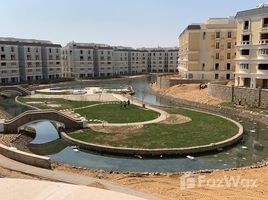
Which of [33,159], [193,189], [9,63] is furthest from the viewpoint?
[9,63]

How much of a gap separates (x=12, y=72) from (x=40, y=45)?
13.4m

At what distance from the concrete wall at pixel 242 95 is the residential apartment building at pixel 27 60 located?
177ft

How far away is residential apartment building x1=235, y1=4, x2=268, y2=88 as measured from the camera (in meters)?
45.9

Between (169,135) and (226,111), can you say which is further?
(226,111)

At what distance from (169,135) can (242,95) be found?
21.5 metres

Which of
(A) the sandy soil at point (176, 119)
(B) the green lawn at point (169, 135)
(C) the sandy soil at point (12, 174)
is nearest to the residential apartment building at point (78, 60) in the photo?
(A) the sandy soil at point (176, 119)

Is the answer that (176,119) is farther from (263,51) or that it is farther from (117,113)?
(263,51)

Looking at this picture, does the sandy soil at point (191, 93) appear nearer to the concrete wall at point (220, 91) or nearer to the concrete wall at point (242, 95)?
the concrete wall at point (220, 91)

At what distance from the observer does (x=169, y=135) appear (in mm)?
30125

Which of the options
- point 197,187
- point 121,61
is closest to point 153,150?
point 197,187

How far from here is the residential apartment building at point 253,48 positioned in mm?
45938

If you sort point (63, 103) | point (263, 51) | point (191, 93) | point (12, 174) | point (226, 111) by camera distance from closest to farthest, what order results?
point (12, 174)
point (226, 111)
point (263, 51)
point (63, 103)
point (191, 93)

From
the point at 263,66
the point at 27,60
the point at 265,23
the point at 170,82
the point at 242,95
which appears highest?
the point at 265,23

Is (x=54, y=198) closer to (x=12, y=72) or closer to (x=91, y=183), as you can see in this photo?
(x=91, y=183)
